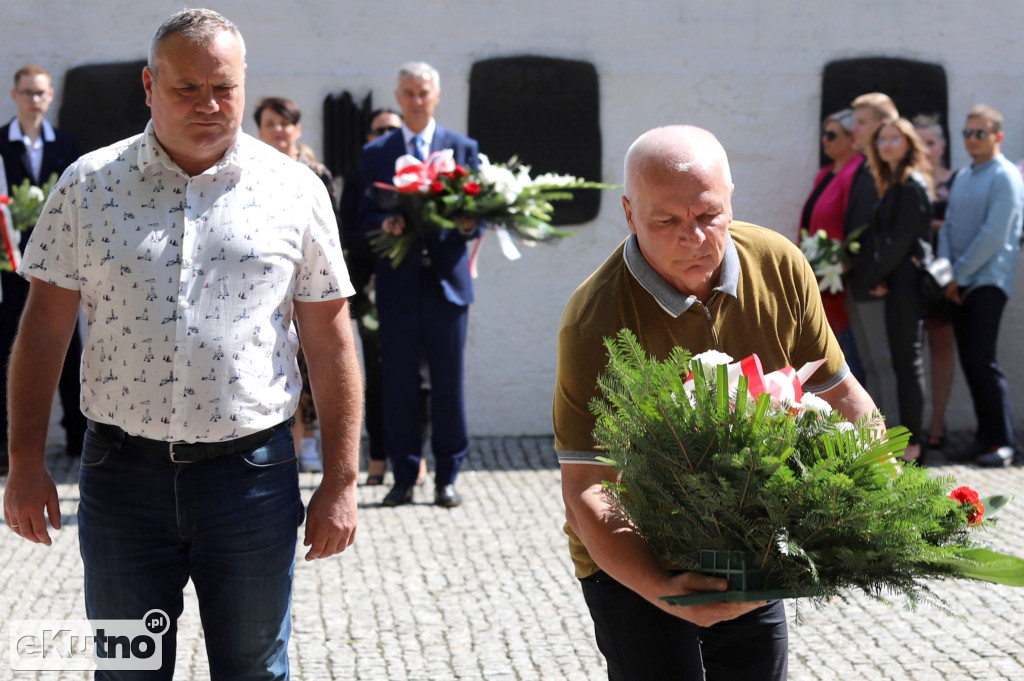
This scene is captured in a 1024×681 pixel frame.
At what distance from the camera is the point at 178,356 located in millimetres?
3035

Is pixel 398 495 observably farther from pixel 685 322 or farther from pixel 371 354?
pixel 685 322

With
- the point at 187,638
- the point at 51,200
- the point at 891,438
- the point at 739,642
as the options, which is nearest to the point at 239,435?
the point at 51,200

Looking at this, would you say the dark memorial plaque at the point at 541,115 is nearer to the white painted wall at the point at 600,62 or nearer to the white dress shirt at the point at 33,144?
the white painted wall at the point at 600,62

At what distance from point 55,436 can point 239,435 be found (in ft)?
22.8

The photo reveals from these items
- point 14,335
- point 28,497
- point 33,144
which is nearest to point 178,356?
point 28,497

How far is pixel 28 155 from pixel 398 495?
365cm

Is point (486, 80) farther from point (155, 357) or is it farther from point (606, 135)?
point (155, 357)

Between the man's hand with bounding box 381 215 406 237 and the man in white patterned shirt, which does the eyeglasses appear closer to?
the man's hand with bounding box 381 215 406 237

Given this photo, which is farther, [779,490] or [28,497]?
[28,497]

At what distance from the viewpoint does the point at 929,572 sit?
2500 millimetres

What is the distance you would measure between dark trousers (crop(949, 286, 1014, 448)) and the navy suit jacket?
11.9 ft

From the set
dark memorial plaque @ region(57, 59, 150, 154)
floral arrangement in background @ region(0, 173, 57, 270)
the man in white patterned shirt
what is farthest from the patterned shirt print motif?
dark memorial plaque @ region(57, 59, 150, 154)

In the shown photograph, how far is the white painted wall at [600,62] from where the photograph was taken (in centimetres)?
935

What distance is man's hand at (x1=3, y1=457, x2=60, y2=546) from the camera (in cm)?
314
